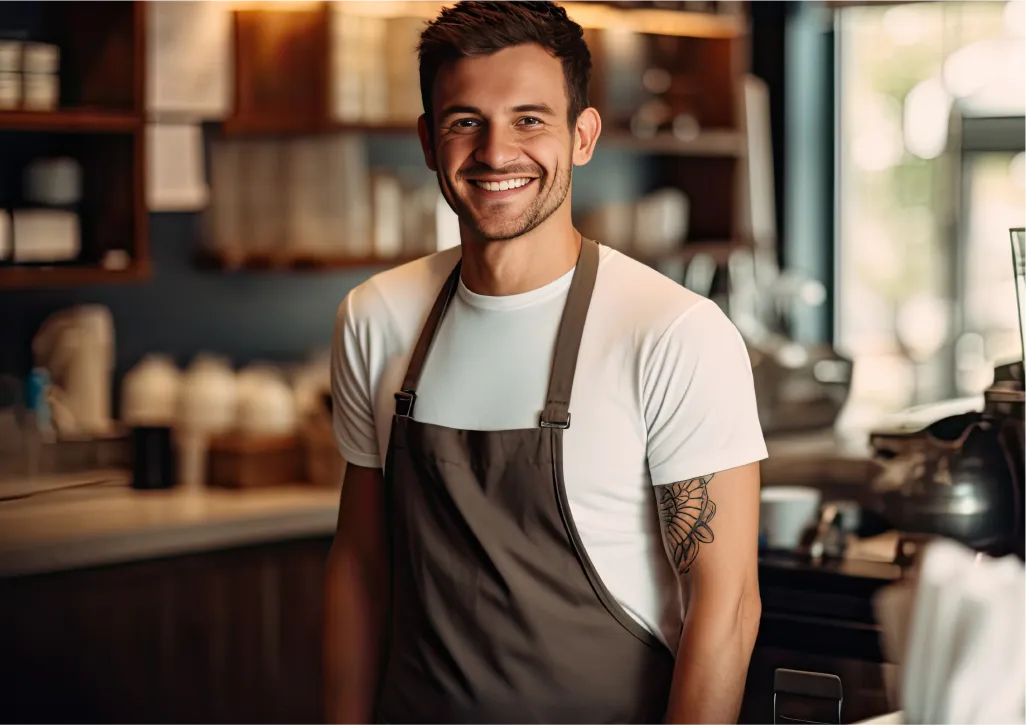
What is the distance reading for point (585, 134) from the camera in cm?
184

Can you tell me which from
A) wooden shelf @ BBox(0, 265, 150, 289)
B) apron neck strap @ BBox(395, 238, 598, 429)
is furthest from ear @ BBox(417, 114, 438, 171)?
wooden shelf @ BBox(0, 265, 150, 289)

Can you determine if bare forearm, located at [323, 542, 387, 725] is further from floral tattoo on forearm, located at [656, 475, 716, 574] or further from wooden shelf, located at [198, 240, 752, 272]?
wooden shelf, located at [198, 240, 752, 272]

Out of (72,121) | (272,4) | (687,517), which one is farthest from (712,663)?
(272,4)

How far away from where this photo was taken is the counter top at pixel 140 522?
10.4 feet

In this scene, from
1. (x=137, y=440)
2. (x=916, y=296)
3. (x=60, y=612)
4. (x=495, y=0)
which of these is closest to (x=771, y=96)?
(x=916, y=296)

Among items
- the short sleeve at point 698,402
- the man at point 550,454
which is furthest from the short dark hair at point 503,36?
the short sleeve at point 698,402

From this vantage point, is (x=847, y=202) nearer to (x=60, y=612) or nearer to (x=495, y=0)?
(x=60, y=612)

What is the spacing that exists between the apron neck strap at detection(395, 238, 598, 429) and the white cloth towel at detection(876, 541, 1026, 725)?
0.48 m

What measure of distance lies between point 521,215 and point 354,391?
365mm

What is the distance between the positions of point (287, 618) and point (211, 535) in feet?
0.96

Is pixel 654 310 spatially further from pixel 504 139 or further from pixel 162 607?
pixel 162 607

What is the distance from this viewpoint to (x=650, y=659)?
176 centimetres

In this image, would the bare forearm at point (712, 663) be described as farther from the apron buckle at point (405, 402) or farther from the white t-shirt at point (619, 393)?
the apron buckle at point (405, 402)

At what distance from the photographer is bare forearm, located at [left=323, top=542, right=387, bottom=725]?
1943 mm
